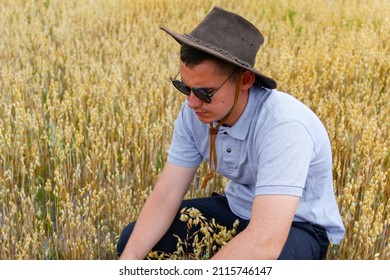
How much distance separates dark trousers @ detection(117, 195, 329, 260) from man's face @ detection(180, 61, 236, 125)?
1.90 ft

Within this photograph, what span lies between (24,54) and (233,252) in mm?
3586

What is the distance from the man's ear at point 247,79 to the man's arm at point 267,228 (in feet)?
1.39

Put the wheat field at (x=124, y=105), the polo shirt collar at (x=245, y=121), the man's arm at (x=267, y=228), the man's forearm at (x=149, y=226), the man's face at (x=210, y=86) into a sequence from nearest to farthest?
the man's arm at (x=267, y=228)
the man's face at (x=210, y=86)
the polo shirt collar at (x=245, y=121)
the man's forearm at (x=149, y=226)
the wheat field at (x=124, y=105)

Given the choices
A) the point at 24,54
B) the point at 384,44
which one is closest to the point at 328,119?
the point at 384,44

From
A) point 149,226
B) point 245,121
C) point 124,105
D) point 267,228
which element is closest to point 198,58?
point 245,121

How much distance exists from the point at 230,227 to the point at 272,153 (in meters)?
0.66

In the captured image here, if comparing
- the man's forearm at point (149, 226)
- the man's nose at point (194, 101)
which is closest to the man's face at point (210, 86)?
the man's nose at point (194, 101)

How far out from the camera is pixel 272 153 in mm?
2123

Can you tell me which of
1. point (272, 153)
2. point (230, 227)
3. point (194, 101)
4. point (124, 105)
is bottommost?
point (230, 227)

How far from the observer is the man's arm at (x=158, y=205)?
2.55 metres

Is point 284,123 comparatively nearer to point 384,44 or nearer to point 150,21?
point 384,44

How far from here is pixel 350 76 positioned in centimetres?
472

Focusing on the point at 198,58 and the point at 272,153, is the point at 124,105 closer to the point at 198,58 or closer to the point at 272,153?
the point at 198,58

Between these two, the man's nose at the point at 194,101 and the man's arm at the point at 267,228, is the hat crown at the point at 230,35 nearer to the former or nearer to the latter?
the man's nose at the point at 194,101
